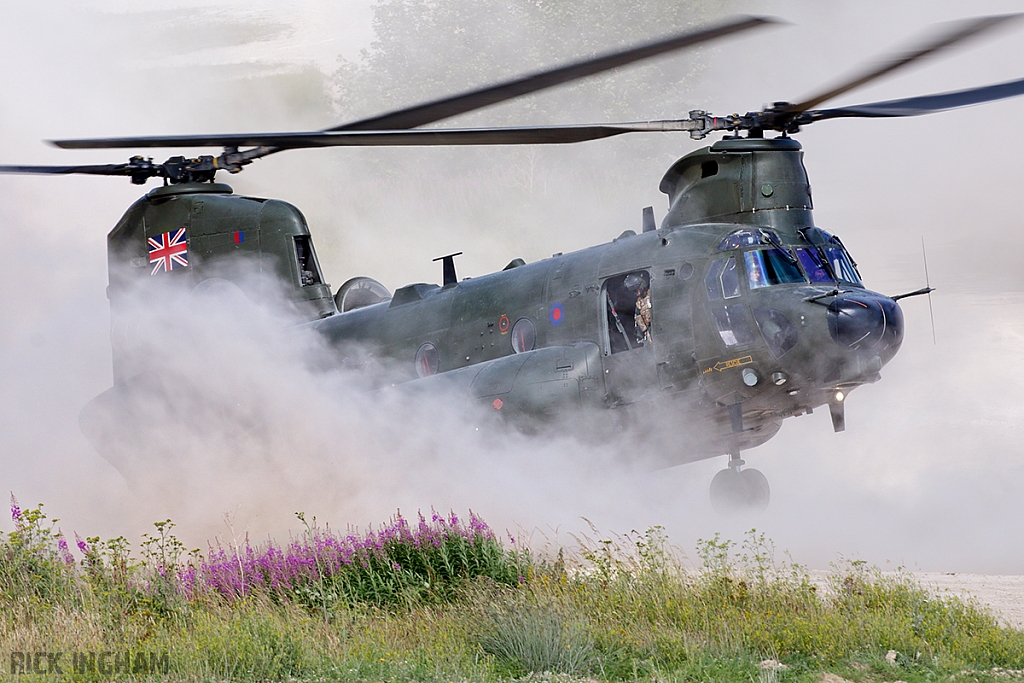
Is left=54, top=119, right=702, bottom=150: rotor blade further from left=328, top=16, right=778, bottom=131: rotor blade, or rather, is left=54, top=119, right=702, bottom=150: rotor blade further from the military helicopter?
left=328, top=16, right=778, bottom=131: rotor blade

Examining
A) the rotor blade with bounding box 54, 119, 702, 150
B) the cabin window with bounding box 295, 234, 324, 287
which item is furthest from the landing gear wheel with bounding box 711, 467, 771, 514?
the cabin window with bounding box 295, 234, 324, 287

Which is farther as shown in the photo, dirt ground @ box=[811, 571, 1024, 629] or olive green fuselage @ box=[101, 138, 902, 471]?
olive green fuselage @ box=[101, 138, 902, 471]

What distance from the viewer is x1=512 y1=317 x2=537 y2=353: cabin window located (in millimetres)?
11828

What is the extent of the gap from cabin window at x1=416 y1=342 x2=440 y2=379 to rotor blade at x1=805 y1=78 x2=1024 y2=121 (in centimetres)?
495

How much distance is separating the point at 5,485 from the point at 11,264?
20.0 ft

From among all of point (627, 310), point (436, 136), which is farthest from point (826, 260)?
point (436, 136)

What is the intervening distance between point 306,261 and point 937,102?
790cm

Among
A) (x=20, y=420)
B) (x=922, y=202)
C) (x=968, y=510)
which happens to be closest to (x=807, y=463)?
(x=968, y=510)

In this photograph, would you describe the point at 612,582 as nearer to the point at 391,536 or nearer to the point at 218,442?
the point at 391,536

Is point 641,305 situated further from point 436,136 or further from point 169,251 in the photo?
point 169,251

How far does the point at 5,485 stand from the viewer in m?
14.8

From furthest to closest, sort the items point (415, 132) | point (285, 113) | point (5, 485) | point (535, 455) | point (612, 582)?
point (285, 113) → point (5, 485) → point (535, 455) → point (415, 132) → point (612, 582)

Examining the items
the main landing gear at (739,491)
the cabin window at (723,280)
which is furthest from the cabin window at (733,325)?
the main landing gear at (739,491)

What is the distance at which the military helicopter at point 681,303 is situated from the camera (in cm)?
962
